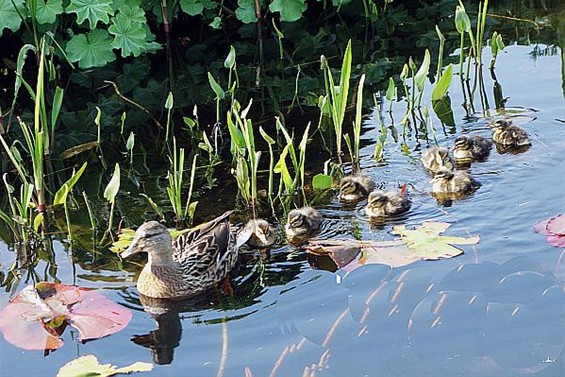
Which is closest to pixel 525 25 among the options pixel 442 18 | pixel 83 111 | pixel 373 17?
pixel 442 18

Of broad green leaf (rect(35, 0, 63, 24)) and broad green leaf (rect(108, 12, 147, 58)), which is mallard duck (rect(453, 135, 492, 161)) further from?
broad green leaf (rect(35, 0, 63, 24))

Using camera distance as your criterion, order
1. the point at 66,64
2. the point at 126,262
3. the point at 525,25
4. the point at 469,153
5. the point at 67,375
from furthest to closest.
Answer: the point at 525,25
the point at 66,64
the point at 469,153
the point at 126,262
the point at 67,375

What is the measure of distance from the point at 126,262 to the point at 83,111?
112 inches

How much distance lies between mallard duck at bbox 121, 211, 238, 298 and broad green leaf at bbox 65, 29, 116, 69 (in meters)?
3.17

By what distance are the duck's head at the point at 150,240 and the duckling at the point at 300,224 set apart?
0.77 metres

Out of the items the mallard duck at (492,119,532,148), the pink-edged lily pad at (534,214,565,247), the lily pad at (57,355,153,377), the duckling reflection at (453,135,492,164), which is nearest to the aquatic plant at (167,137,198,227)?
the lily pad at (57,355,153,377)

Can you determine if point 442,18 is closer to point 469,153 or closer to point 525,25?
point 525,25

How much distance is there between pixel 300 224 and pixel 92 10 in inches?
129

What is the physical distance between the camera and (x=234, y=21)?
33.9 ft

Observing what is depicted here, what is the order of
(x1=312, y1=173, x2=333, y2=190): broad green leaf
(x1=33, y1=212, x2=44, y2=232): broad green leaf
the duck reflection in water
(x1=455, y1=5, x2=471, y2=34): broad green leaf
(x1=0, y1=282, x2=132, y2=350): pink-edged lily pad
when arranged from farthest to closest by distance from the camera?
(x1=455, y1=5, x2=471, y2=34): broad green leaf
(x1=312, y1=173, x2=333, y2=190): broad green leaf
(x1=33, y1=212, x2=44, y2=232): broad green leaf
(x1=0, y1=282, x2=132, y2=350): pink-edged lily pad
the duck reflection in water

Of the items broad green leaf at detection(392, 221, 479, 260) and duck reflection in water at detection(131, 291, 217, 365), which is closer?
duck reflection in water at detection(131, 291, 217, 365)

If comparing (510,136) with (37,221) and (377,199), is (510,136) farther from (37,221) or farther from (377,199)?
(37,221)

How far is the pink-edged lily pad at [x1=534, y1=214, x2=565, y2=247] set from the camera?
5.53 metres

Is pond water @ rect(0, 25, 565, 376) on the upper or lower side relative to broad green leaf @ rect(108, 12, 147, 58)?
lower
